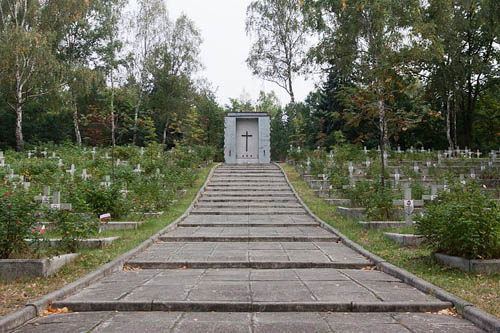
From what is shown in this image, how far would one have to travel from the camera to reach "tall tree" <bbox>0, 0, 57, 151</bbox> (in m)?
22.1

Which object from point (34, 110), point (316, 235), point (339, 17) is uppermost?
point (339, 17)

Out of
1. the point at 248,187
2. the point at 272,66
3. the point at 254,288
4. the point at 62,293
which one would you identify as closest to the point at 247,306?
the point at 254,288

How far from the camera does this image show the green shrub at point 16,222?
17.1 feet

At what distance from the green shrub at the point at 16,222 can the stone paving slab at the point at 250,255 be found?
1.61 metres

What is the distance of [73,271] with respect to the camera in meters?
5.68

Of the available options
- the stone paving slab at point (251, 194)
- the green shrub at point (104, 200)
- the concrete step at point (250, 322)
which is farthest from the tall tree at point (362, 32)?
the concrete step at point (250, 322)

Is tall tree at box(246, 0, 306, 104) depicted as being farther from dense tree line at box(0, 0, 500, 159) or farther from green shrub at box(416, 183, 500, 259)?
green shrub at box(416, 183, 500, 259)

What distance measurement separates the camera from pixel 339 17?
22953mm

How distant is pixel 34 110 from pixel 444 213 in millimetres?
36116

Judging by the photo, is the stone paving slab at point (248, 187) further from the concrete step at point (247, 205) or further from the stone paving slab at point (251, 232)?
the stone paving slab at point (251, 232)

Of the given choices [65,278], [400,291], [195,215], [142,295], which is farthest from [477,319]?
[195,215]

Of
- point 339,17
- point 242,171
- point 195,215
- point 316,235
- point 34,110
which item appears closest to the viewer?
point 316,235

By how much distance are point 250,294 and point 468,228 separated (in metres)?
2.88

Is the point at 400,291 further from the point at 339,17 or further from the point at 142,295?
the point at 339,17
